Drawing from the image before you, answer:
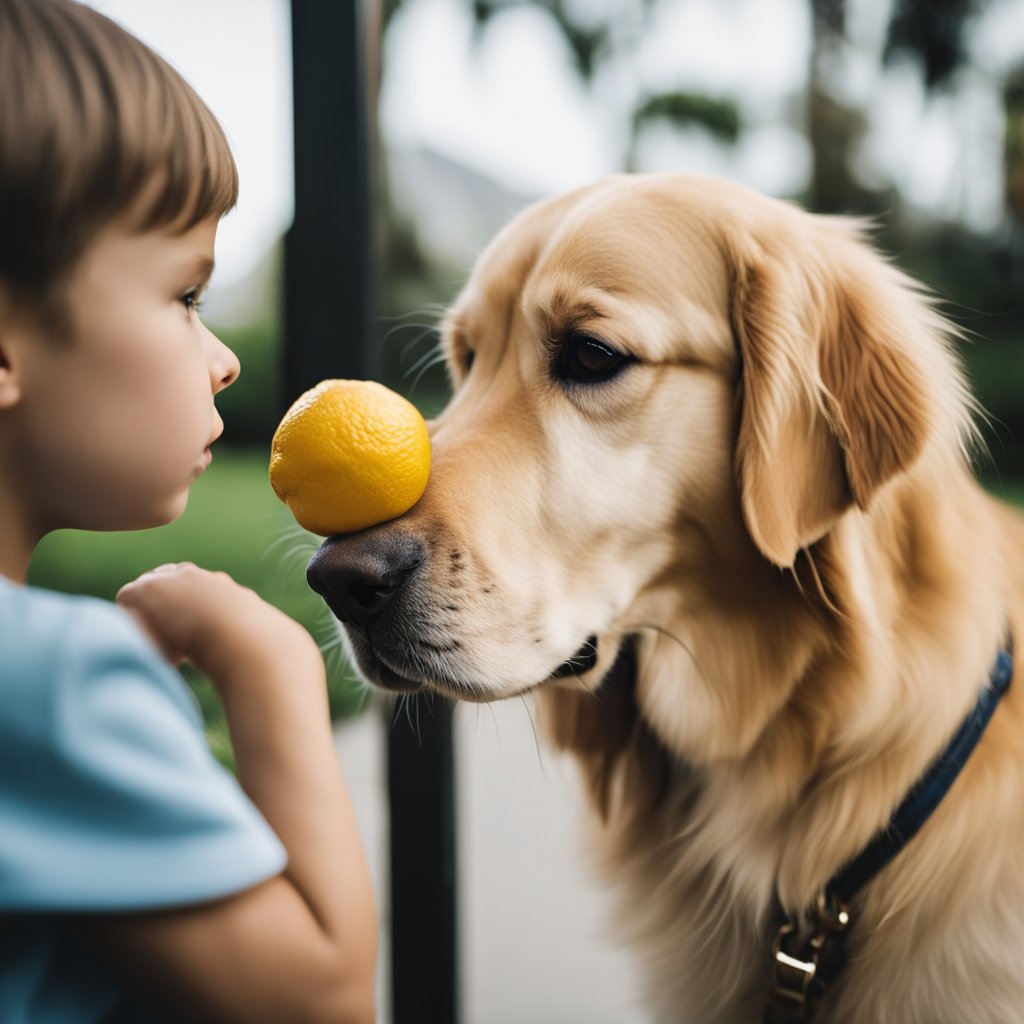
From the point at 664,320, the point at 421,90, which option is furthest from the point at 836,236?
the point at 421,90

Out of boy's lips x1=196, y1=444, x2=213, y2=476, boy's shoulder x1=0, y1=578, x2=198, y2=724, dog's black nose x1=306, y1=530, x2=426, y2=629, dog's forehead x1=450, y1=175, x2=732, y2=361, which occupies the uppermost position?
dog's forehead x1=450, y1=175, x2=732, y2=361

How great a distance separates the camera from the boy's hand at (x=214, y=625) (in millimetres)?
604

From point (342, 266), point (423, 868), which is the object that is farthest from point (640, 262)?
point (423, 868)

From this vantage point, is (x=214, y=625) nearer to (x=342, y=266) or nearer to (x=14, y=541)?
(x=14, y=541)

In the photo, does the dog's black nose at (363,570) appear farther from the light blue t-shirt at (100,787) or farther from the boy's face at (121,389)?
the light blue t-shirt at (100,787)

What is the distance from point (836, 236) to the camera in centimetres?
124

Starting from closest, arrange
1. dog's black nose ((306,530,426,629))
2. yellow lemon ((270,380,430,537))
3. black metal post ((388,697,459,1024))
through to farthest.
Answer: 1. yellow lemon ((270,380,430,537))
2. dog's black nose ((306,530,426,629))
3. black metal post ((388,697,459,1024))

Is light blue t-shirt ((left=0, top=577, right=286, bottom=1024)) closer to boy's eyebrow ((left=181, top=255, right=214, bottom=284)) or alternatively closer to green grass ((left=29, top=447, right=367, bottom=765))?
boy's eyebrow ((left=181, top=255, right=214, bottom=284))

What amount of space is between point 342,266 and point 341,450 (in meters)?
0.54

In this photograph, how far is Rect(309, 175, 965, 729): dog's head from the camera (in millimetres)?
1016

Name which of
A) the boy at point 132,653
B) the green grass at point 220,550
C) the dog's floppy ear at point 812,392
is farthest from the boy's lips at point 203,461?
the dog's floppy ear at point 812,392

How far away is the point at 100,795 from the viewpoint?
492 millimetres

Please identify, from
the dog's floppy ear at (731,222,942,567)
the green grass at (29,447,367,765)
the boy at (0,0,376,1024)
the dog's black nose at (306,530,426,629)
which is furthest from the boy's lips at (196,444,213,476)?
the dog's floppy ear at (731,222,942,567)

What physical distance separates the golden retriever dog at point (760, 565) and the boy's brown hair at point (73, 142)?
450 mm
